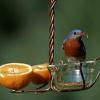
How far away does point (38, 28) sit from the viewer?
742 cm

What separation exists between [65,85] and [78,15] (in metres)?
4.51

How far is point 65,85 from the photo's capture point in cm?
310

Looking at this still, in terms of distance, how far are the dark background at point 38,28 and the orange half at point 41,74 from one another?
3531 millimetres

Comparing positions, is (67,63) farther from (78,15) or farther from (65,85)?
(78,15)

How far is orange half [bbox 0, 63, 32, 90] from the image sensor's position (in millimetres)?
3162

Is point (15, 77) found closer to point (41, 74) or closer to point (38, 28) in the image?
point (41, 74)

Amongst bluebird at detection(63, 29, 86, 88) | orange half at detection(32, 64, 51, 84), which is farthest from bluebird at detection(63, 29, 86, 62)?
orange half at detection(32, 64, 51, 84)

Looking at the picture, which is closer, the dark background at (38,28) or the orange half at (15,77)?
the orange half at (15,77)

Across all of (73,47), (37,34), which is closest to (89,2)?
(37,34)

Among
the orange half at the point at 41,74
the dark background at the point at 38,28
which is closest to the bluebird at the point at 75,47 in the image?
the orange half at the point at 41,74

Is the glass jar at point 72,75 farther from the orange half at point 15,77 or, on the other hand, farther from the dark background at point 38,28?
the dark background at point 38,28

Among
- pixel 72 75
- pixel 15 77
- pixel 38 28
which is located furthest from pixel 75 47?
pixel 38 28

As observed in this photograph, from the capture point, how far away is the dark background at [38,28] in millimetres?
6977

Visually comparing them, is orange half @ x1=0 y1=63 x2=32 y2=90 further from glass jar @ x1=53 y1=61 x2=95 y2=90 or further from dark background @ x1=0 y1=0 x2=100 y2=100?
dark background @ x1=0 y1=0 x2=100 y2=100
